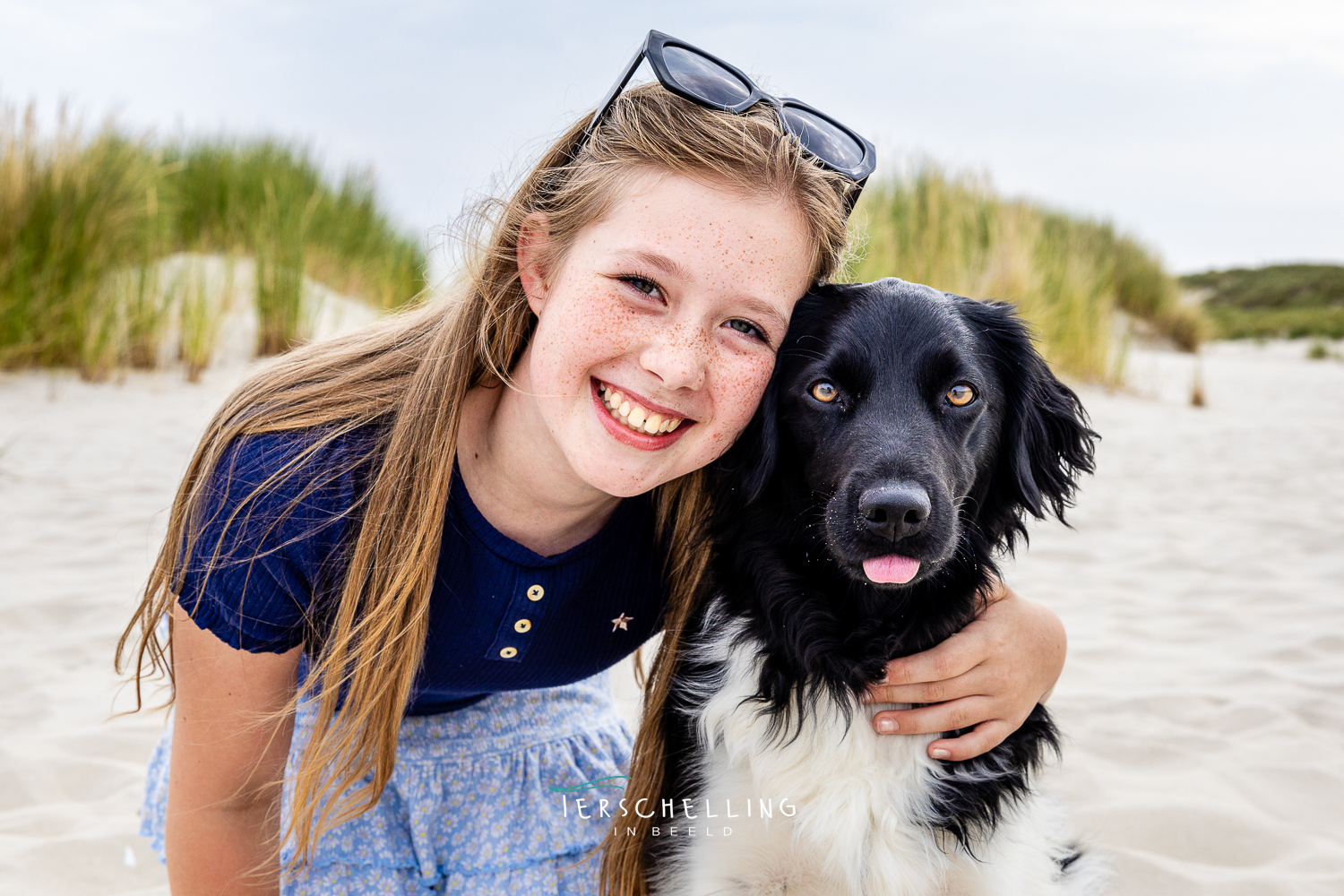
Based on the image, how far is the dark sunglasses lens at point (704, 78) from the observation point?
76.9 inches

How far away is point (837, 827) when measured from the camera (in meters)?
1.88

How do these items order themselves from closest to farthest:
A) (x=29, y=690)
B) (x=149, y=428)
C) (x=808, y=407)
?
(x=808, y=407) < (x=29, y=690) < (x=149, y=428)

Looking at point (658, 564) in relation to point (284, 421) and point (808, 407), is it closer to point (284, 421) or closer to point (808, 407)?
point (808, 407)

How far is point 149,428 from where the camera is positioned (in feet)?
22.8

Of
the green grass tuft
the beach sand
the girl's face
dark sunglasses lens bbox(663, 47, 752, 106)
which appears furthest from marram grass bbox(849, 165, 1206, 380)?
the green grass tuft

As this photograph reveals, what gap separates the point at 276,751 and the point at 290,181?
11.1 metres

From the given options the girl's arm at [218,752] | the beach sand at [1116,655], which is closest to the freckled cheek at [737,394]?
the girl's arm at [218,752]

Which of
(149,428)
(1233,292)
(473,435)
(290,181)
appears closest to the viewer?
(473,435)

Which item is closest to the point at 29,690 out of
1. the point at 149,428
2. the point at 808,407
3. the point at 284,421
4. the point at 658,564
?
the point at 284,421

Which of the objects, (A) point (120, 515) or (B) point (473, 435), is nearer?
(B) point (473, 435)

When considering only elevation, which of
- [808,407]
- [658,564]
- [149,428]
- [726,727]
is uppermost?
[808,407]

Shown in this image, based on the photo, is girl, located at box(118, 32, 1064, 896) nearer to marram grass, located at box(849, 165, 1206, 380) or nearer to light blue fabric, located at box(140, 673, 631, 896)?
light blue fabric, located at box(140, 673, 631, 896)

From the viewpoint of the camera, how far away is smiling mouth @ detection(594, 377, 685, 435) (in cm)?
182

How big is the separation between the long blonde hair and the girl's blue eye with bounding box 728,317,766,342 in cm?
24
